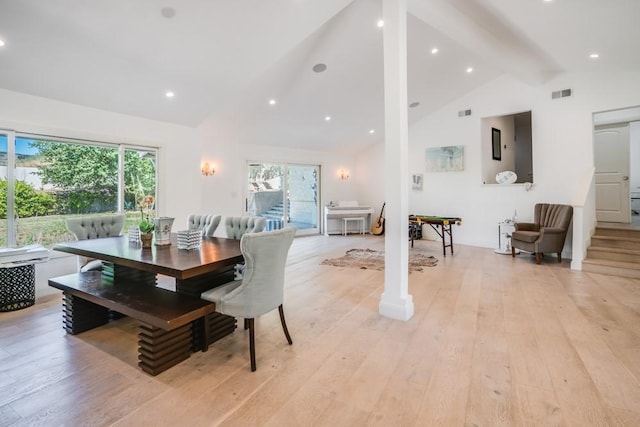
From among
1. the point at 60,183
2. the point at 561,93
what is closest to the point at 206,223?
the point at 60,183

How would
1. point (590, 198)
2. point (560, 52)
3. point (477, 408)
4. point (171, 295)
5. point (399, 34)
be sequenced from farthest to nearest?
point (590, 198) → point (560, 52) → point (399, 34) → point (171, 295) → point (477, 408)

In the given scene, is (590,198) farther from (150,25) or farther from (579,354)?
(150,25)

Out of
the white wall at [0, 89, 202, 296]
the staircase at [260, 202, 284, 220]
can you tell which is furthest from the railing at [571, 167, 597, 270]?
the white wall at [0, 89, 202, 296]

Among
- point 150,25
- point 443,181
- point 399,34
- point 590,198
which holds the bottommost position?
point 590,198

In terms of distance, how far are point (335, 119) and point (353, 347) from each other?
570cm

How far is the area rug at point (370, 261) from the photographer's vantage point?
5.08 m

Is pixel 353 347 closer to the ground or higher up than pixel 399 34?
closer to the ground

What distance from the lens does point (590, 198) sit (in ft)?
17.5

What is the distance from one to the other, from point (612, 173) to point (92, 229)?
A: 360 inches

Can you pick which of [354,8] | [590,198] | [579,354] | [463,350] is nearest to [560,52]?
[590,198]

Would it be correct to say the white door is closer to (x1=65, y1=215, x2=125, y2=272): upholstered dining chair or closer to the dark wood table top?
the dark wood table top

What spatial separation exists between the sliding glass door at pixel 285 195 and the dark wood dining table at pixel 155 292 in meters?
4.77

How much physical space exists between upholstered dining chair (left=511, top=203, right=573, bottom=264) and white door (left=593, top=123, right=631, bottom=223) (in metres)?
1.69

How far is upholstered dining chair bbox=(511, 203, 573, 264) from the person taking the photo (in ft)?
17.2
